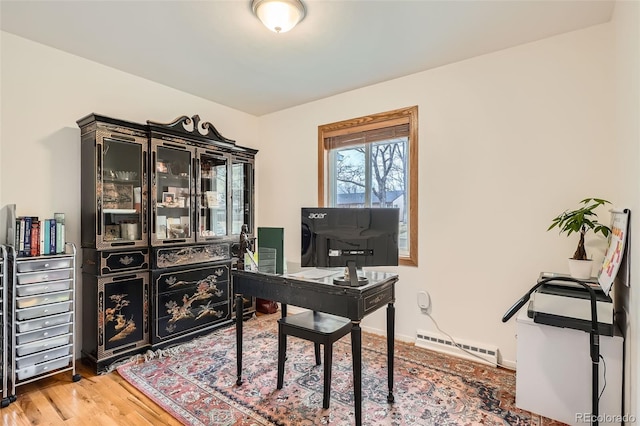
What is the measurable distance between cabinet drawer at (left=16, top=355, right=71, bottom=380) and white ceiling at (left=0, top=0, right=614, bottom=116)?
7.95ft

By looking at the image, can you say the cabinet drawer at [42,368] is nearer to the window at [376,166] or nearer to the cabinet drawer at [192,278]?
the cabinet drawer at [192,278]

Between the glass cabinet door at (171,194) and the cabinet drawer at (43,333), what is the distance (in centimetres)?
85

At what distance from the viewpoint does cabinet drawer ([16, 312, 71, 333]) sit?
2.20m

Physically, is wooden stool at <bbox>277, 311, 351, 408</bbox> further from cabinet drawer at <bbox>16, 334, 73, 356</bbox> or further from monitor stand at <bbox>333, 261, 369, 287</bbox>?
cabinet drawer at <bbox>16, 334, 73, 356</bbox>

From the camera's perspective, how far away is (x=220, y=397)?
219 centimetres

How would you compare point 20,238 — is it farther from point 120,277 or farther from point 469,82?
point 469,82

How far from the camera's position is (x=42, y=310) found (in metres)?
2.30

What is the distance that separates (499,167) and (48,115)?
3735mm

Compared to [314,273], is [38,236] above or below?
above

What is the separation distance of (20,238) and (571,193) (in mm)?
3967

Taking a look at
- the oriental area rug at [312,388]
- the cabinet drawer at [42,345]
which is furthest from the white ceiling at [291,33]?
the oriental area rug at [312,388]

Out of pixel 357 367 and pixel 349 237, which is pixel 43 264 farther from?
pixel 357 367

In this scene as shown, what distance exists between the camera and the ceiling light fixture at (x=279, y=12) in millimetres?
2012

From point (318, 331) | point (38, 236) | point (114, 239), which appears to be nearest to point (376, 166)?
point (318, 331)
